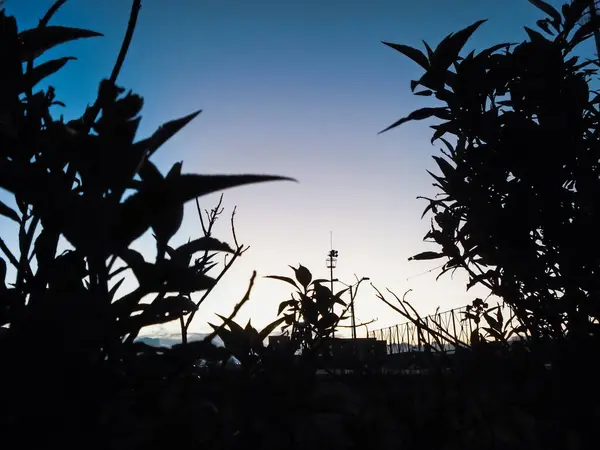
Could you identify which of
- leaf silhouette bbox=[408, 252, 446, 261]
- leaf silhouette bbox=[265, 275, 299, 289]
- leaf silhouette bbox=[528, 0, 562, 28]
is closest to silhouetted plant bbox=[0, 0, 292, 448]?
leaf silhouette bbox=[265, 275, 299, 289]

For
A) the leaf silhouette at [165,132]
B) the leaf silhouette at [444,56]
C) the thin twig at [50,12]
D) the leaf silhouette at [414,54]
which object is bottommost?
the leaf silhouette at [165,132]

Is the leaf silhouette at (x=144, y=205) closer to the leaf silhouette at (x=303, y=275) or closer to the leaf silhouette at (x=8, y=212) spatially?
the leaf silhouette at (x=8, y=212)

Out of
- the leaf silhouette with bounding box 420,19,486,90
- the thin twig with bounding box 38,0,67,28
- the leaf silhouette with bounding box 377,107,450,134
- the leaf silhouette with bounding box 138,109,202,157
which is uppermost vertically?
the leaf silhouette with bounding box 420,19,486,90

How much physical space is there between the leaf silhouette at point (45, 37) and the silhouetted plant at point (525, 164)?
50.3 inches

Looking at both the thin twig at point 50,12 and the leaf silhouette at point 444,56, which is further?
the leaf silhouette at point 444,56

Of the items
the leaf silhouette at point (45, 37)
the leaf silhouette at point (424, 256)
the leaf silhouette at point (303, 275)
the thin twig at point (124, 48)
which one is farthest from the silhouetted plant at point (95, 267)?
the leaf silhouette at point (424, 256)

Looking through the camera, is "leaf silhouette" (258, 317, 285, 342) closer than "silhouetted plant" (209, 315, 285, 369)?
No

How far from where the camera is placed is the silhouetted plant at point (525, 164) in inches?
76.2

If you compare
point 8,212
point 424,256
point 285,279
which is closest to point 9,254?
point 8,212

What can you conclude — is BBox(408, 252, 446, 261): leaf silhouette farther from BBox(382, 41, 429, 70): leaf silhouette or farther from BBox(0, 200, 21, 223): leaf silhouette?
BBox(0, 200, 21, 223): leaf silhouette

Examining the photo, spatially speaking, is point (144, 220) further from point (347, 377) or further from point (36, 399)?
point (347, 377)

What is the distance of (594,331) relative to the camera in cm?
144

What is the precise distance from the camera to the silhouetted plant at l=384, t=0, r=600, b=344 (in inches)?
76.2

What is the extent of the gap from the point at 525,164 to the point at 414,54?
26.0 inches
